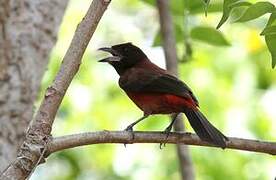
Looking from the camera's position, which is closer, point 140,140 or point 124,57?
point 140,140

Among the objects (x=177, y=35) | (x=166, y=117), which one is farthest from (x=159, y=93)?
(x=166, y=117)

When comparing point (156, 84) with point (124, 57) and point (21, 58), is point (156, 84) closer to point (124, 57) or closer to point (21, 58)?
point (124, 57)

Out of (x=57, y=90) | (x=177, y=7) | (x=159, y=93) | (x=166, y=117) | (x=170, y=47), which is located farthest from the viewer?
(x=166, y=117)

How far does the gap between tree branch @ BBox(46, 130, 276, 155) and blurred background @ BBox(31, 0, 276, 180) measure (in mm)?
1669

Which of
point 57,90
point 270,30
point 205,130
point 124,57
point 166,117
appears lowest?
point 166,117

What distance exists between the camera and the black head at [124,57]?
10.6ft

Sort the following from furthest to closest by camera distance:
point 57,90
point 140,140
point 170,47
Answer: point 170,47
point 140,140
point 57,90

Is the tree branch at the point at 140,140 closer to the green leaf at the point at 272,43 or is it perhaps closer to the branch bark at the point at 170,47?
the green leaf at the point at 272,43

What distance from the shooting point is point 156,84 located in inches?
112

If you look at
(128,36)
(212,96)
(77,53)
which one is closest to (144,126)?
(212,96)

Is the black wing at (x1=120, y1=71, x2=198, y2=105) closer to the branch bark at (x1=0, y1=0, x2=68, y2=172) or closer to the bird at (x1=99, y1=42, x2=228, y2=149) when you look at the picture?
the bird at (x1=99, y1=42, x2=228, y2=149)

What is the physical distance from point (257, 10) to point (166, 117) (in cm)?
236

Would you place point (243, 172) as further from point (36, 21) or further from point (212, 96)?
point (36, 21)

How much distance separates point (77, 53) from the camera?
6.52 feet
